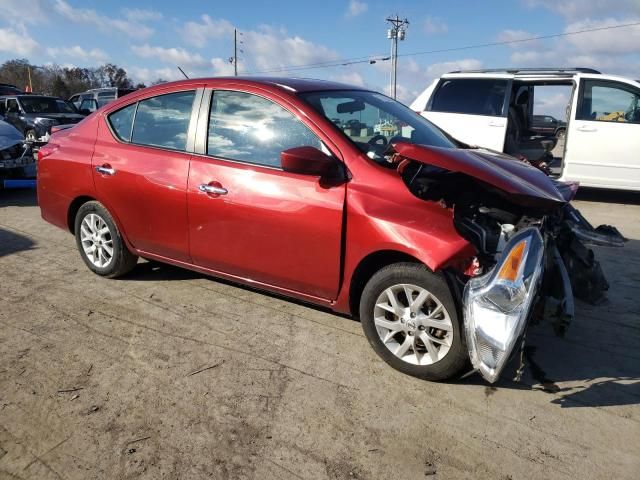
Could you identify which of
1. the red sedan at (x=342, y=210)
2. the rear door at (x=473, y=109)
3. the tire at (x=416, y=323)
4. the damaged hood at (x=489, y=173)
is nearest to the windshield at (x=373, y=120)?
the red sedan at (x=342, y=210)

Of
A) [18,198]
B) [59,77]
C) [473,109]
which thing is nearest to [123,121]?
[18,198]

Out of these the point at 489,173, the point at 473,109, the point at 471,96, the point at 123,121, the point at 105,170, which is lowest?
the point at 105,170

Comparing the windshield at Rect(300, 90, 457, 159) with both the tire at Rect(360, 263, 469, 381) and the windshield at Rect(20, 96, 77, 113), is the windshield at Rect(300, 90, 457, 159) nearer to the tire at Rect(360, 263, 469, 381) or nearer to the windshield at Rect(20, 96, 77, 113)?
the tire at Rect(360, 263, 469, 381)

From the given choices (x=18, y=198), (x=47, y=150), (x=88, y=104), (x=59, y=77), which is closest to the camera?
(x=47, y=150)

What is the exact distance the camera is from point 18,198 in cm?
833

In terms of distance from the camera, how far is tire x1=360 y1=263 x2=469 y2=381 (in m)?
2.84

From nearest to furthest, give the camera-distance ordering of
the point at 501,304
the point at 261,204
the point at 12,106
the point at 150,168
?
the point at 501,304 → the point at 261,204 → the point at 150,168 → the point at 12,106

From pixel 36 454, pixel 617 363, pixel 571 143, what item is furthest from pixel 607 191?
pixel 36 454

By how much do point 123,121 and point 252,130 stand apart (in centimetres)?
141

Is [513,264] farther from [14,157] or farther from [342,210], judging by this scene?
[14,157]

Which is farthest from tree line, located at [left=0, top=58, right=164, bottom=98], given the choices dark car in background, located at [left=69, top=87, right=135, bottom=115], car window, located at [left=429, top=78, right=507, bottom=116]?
car window, located at [left=429, top=78, right=507, bottom=116]

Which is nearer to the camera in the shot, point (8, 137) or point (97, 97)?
point (8, 137)

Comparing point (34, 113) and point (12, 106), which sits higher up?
point (12, 106)

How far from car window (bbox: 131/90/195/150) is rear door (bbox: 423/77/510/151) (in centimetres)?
542
